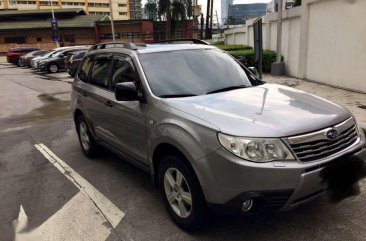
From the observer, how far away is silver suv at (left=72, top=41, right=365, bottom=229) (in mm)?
3135

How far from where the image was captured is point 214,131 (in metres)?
3.28

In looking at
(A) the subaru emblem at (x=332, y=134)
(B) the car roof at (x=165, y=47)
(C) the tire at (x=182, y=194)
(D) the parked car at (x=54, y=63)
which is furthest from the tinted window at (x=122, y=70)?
(D) the parked car at (x=54, y=63)

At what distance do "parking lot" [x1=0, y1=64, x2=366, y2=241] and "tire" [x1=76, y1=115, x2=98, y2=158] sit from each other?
14 centimetres

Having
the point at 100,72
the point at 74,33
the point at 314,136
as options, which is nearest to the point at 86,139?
the point at 100,72

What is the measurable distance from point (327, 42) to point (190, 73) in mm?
8991

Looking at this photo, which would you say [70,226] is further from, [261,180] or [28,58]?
[28,58]

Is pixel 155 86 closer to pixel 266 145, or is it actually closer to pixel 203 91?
pixel 203 91

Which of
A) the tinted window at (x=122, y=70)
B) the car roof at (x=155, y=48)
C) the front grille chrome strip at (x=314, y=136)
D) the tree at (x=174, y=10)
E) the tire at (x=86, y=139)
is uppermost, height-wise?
the tree at (x=174, y=10)

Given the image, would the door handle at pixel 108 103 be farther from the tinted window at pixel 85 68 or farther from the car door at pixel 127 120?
the tinted window at pixel 85 68

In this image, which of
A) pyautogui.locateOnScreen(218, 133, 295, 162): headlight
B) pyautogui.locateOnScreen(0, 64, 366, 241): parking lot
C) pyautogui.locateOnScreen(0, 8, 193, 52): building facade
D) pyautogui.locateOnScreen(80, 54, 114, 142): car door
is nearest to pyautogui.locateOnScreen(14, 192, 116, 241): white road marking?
pyautogui.locateOnScreen(0, 64, 366, 241): parking lot

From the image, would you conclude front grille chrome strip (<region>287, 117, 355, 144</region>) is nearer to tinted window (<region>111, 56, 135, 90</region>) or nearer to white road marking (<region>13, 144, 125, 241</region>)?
white road marking (<region>13, 144, 125, 241</region>)

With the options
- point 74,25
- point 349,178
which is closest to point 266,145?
point 349,178

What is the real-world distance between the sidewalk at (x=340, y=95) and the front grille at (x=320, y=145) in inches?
142

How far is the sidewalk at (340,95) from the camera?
320 inches
